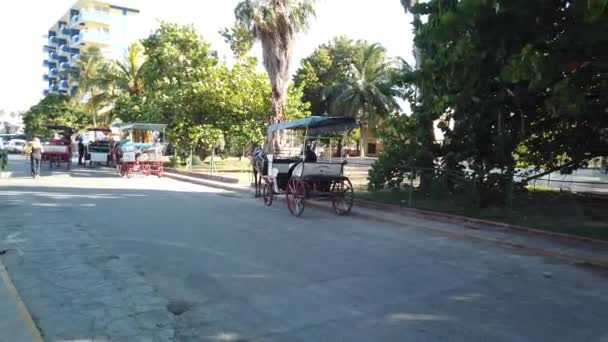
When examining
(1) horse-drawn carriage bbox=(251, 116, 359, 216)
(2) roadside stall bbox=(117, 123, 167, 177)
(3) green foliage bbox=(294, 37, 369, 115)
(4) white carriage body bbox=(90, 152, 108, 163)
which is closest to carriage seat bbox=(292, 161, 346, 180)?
(1) horse-drawn carriage bbox=(251, 116, 359, 216)

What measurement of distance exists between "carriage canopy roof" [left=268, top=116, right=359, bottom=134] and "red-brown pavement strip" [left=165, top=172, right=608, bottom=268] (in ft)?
7.26

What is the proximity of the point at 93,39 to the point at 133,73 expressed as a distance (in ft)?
179

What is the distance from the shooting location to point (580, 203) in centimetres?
1314

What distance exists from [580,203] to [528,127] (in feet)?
7.70

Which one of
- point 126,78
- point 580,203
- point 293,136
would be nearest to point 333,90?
point 126,78

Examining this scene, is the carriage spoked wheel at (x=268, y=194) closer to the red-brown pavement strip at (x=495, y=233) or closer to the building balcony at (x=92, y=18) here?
the red-brown pavement strip at (x=495, y=233)

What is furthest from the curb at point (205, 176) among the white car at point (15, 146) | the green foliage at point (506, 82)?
the white car at point (15, 146)

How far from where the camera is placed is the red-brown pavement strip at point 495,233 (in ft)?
28.4

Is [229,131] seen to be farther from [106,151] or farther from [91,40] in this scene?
[91,40]

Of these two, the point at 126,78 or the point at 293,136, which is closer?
the point at 293,136

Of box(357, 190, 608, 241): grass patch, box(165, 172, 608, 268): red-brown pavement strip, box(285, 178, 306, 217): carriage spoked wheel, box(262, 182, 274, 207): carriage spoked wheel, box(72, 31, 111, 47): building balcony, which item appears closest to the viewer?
box(165, 172, 608, 268): red-brown pavement strip

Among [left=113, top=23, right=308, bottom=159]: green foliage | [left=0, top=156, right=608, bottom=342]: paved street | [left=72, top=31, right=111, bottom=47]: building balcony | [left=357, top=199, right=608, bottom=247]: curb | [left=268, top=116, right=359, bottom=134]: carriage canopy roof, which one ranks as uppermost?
[left=72, top=31, right=111, bottom=47]: building balcony

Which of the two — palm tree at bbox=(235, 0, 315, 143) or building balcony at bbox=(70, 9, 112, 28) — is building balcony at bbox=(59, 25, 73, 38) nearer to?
building balcony at bbox=(70, 9, 112, 28)

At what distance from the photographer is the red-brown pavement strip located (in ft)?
28.4
